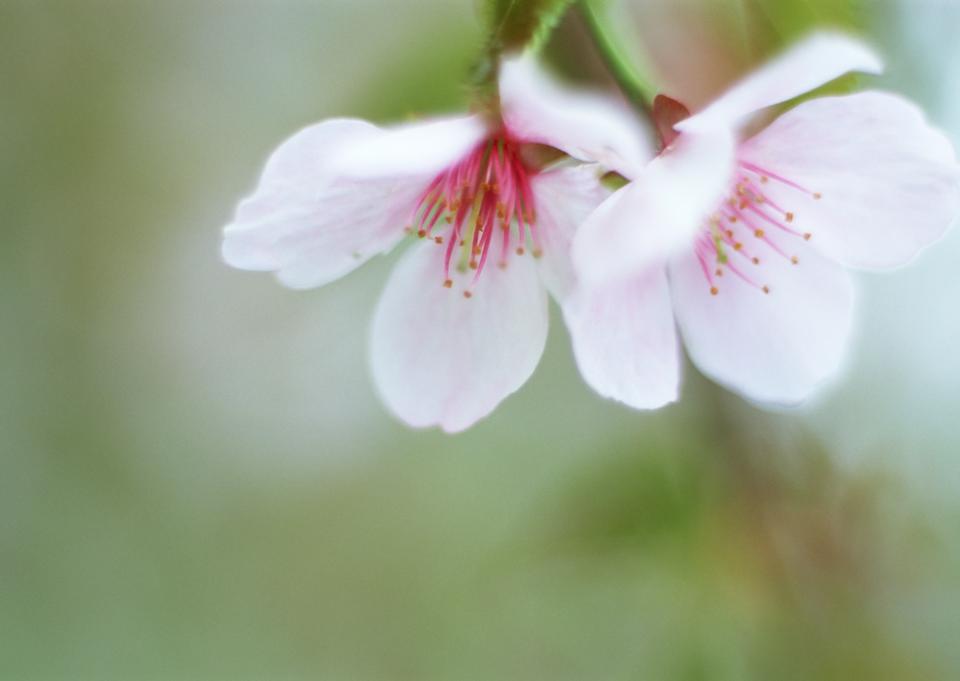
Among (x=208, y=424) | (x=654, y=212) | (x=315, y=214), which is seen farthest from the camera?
(x=208, y=424)

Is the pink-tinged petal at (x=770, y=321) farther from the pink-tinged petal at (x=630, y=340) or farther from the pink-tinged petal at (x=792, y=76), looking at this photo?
the pink-tinged petal at (x=792, y=76)

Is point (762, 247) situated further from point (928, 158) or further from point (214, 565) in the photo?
point (214, 565)

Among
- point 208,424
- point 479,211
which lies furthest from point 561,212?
point 208,424

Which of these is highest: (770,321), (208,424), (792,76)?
(792,76)

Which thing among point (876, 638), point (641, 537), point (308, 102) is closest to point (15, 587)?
point (308, 102)

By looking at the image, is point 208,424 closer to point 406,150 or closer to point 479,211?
point 479,211

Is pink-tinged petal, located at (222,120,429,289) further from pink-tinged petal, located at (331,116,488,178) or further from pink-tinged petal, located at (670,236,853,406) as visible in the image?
pink-tinged petal, located at (670,236,853,406)

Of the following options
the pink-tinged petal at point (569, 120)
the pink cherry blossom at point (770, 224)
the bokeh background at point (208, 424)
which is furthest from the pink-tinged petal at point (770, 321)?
the bokeh background at point (208, 424)
